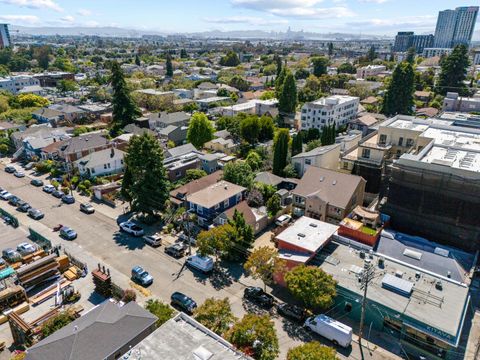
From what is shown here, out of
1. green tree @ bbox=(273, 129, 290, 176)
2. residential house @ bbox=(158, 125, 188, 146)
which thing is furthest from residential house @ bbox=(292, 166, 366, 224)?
residential house @ bbox=(158, 125, 188, 146)

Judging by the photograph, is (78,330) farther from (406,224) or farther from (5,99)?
(5,99)

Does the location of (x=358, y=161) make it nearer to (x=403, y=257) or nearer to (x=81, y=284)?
(x=403, y=257)

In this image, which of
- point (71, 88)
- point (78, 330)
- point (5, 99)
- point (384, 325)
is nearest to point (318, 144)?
point (384, 325)

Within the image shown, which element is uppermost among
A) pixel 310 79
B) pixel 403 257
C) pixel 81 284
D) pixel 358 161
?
pixel 310 79

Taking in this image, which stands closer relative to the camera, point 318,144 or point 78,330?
point 78,330

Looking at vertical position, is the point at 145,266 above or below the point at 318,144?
below

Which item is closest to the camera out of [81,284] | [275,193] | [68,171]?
[81,284]

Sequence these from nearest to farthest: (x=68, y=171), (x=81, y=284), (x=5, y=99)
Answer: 1. (x=81, y=284)
2. (x=68, y=171)
3. (x=5, y=99)
